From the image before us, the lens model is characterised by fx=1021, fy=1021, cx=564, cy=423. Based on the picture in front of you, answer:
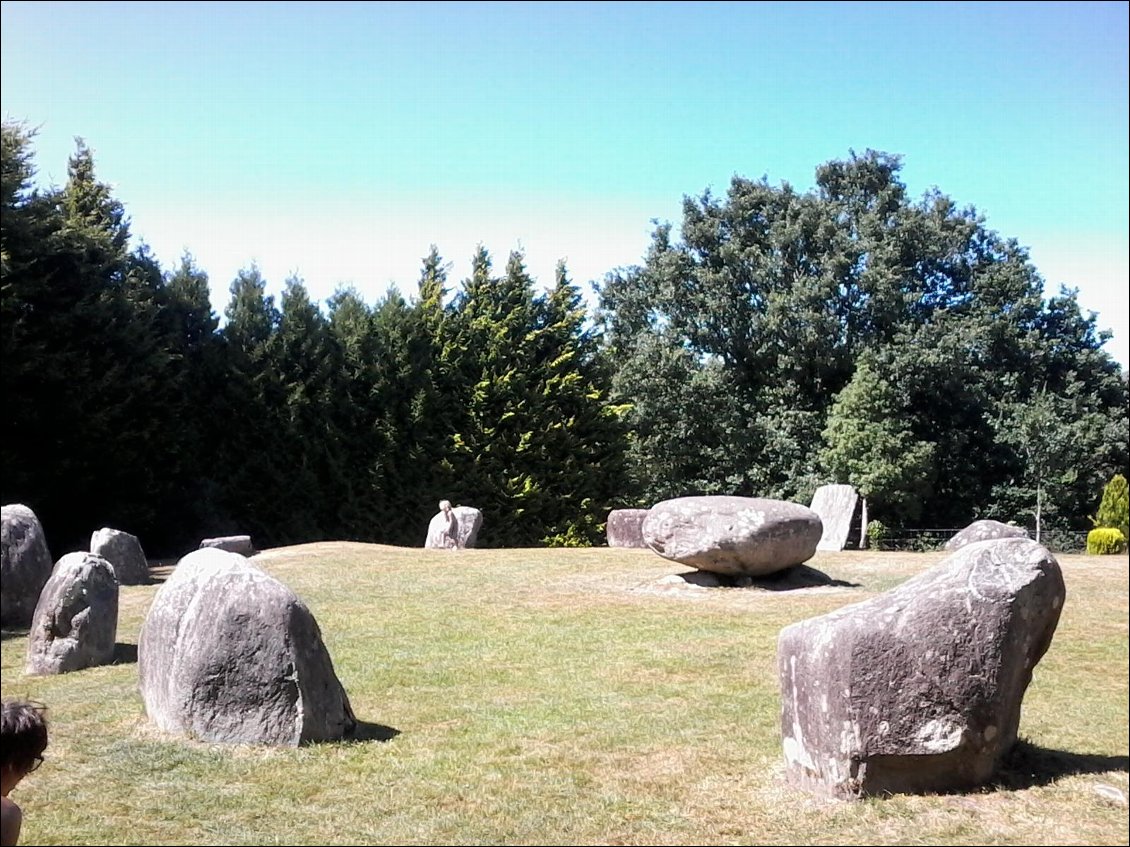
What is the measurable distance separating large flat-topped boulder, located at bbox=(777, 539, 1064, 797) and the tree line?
67.1ft

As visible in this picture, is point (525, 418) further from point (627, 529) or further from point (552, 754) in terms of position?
point (552, 754)

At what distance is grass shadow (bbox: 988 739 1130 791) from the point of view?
20.1ft

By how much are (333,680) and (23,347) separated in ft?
57.2

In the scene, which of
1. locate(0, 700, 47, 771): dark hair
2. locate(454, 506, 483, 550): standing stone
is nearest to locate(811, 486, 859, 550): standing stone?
locate(454, 506, 483, 550): standing stone

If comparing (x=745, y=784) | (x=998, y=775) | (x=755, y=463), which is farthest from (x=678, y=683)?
(x=755, y=463)

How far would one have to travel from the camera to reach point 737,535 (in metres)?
15.5

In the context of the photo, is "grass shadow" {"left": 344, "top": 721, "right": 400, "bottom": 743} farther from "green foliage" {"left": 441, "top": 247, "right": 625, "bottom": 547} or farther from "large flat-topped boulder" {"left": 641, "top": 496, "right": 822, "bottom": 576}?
"green foliage" {"left": 441, "top": 247, "right": 625, "bottom": 547}

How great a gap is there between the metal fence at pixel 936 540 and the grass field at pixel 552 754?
18.7m

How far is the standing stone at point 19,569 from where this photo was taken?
1359cm

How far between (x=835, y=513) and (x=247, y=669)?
19178mm

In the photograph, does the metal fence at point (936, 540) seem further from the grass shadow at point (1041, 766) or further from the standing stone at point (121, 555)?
the grass shadow at point (1041, 766)

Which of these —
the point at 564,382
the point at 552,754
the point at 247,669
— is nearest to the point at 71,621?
the point at 247,669

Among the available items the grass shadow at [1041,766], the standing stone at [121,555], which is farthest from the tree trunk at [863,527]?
the grass shadow at [1041,766]

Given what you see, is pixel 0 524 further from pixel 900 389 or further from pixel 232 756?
pixel 900 389
